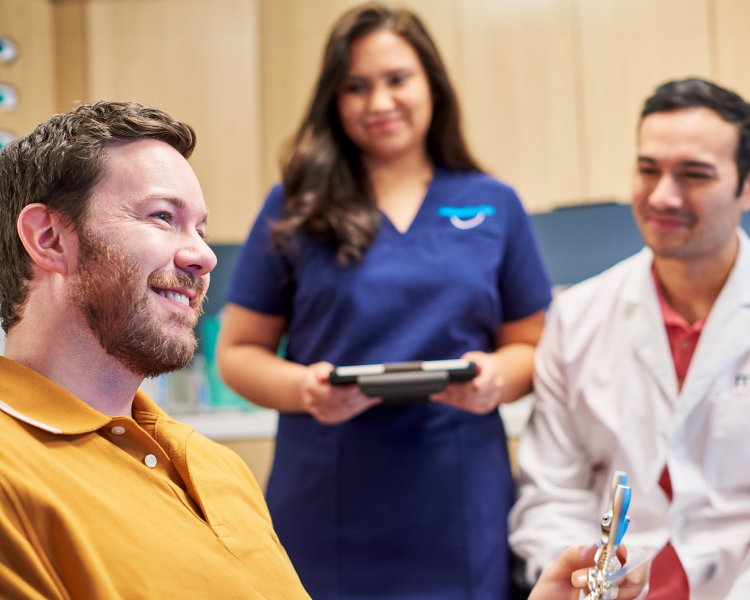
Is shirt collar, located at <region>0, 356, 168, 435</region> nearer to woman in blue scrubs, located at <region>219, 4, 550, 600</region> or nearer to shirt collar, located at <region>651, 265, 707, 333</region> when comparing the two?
woman in blue scrubs, located at <region>219, 4, 550, 600</region>

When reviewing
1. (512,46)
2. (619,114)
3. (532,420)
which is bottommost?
(532,420)

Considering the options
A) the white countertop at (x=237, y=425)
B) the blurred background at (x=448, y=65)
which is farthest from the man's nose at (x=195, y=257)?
the blurred background at (x=448, y=65)

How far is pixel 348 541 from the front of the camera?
1385 mm

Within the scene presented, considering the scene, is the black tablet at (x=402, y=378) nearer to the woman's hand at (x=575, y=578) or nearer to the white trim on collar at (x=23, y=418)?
the woman's hand at (x=575, y=578)

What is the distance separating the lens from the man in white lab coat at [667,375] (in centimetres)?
129

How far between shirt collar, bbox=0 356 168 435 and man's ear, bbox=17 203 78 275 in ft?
0.35

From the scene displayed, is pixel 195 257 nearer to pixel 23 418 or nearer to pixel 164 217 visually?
pixel 164 217

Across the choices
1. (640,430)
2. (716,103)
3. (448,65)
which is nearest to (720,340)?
(640,430)

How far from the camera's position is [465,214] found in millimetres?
1502

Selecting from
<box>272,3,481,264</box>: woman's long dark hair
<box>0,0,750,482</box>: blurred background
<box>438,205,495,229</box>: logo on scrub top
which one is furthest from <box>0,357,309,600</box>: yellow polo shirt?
<box>0,0,750,482</box>: blurred background

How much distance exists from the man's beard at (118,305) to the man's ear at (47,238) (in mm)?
14

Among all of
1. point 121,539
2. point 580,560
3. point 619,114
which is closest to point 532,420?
point 580,560

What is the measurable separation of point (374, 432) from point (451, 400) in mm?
155

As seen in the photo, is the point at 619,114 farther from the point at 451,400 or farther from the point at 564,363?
the point at 451,400
